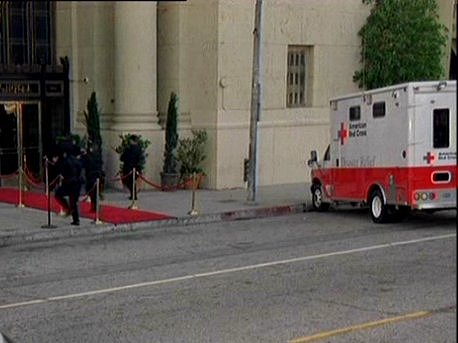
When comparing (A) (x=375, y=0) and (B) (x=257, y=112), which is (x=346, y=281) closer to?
(B) (x=257, y=112)

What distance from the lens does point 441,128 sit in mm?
15914

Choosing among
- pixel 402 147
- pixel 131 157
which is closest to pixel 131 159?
pixel 131 157

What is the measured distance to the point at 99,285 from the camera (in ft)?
35.4

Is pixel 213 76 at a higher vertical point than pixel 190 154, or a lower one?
higher

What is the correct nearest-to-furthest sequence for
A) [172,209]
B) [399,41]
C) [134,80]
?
[172,209], [134,80], [399,41]

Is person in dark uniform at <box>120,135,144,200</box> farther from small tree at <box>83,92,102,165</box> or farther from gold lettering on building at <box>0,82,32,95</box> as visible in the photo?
gold lettering on building at <box>0,82,32,95</box>

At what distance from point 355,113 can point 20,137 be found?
10909 millimetres

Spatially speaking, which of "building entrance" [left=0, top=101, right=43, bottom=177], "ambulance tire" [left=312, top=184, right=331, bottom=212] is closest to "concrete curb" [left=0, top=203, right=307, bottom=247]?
"ambulance tire" [left=312, top=184, right=331, bottom=212]

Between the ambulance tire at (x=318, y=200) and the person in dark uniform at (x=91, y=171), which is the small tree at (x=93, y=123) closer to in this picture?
the person in dark uniform at (x=91, y=171)

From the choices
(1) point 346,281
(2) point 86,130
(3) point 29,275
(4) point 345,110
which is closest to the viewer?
(1) point 346,281

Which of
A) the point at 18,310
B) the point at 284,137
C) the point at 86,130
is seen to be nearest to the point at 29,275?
the point at 18,310

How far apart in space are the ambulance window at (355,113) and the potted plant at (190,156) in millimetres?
6984

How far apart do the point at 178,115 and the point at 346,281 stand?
47.8 feet

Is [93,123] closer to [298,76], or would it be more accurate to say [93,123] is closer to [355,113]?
[298,76]
